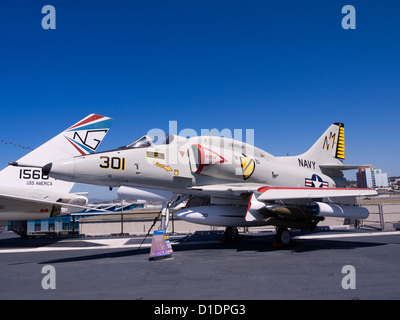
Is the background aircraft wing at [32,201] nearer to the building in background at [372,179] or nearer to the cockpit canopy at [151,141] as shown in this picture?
the cockpit canopy at [151,141]

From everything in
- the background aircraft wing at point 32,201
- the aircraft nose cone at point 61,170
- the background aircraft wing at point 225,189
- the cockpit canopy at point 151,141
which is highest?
the cockpit canopy at point 151,141

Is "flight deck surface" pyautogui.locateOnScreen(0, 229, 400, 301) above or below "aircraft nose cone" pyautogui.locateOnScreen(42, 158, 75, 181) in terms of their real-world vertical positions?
below

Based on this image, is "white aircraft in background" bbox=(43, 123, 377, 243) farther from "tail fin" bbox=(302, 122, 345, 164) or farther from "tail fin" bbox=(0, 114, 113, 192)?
"tail fin" bbox=(0, 114, 113, 192)

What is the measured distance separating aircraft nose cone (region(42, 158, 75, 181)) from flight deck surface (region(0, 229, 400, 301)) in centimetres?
285

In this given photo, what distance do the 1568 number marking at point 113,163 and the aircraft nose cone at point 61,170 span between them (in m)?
1.00

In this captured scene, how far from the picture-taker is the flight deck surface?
5980mm

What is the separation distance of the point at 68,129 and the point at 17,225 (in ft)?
23.4

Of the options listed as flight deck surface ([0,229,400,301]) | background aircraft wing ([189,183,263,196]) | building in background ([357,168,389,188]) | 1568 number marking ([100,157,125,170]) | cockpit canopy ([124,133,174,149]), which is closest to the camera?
flight deck surface ([0,229,400,301])

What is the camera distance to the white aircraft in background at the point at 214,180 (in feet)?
35.9

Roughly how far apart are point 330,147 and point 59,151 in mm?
16388

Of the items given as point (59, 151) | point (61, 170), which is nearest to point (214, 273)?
point (61, 170)

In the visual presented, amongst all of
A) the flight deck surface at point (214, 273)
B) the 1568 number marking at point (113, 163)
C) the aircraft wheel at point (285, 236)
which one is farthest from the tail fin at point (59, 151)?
the aircraft wheel at point (285, 236)

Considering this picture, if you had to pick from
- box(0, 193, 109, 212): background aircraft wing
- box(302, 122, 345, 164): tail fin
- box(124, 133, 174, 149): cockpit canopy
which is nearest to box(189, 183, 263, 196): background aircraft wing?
box(124, 133, 174, 149): cockpit canopy
